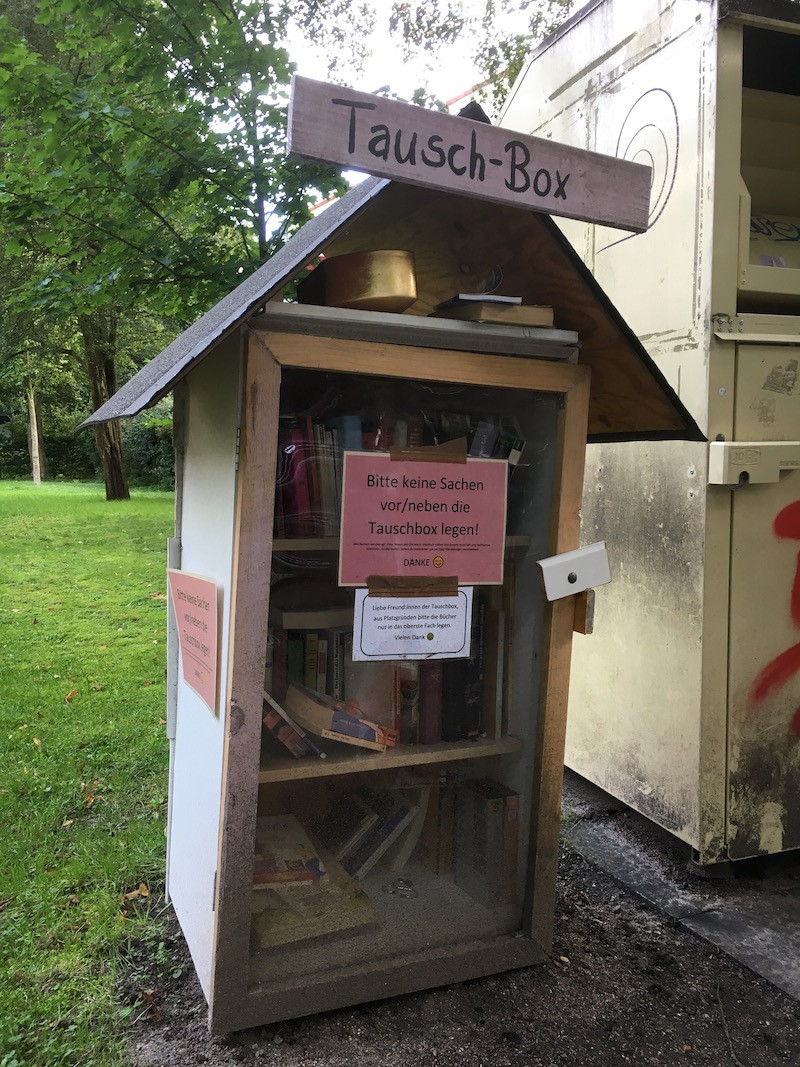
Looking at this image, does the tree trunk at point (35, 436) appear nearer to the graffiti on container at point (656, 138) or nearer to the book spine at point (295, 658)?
the graffiti on container at point (656, 138)

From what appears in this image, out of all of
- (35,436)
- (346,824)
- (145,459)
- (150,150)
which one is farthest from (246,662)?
(35,436)

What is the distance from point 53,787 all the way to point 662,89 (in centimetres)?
→ 401

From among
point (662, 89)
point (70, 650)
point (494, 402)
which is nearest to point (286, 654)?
point (494, 402)

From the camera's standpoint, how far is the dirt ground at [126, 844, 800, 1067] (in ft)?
6.83

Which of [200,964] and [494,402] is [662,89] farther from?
[200,964]

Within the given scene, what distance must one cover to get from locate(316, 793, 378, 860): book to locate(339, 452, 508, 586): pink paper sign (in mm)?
745

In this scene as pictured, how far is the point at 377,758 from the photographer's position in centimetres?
229

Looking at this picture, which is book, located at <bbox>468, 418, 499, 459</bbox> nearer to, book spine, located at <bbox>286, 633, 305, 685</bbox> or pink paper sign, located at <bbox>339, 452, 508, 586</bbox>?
pink paper sign, located at <bbox>339, 452, 508, 586</bbox>

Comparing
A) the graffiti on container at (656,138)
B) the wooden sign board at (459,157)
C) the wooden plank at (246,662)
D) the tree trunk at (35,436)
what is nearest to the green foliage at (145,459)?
the tree trunk at (35,436)

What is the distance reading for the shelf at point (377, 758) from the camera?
2.15 metres

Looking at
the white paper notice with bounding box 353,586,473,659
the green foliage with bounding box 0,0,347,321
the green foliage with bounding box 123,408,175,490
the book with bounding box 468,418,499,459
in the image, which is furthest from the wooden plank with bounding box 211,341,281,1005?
the green foliage with bounding box 123,408,175,490

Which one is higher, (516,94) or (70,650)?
(516,94)

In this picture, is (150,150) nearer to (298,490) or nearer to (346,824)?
(298,490)

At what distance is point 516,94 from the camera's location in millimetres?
4215
